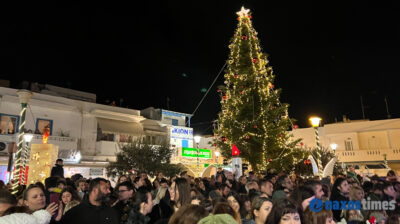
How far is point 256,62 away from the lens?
19.8 m

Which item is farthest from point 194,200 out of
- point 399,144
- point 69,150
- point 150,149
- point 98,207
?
point 399,144

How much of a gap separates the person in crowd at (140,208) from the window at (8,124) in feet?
71.8

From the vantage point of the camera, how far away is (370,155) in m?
31.2

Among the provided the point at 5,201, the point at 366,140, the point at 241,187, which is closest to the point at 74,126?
the point at 241,187

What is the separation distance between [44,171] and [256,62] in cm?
1459

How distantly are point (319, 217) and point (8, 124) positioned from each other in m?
24.2

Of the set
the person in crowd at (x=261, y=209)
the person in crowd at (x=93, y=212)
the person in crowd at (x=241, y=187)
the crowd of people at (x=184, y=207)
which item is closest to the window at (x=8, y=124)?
the crowd of people at (x=184, y=207)

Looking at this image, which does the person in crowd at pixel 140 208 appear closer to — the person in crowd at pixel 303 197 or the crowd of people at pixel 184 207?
the crowd of people at pixel 184 207

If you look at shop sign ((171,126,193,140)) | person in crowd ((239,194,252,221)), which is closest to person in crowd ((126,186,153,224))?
person in crowd ((239,194,252,221))

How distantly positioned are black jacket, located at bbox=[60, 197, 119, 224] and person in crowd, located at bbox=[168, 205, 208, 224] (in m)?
1.70

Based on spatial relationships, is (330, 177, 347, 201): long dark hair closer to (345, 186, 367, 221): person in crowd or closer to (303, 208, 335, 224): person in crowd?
(345, 186, 367, 221): person in crowd

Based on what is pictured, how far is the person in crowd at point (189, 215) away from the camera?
9.13 feet

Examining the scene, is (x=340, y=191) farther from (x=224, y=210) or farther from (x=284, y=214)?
(x=224, y=210)

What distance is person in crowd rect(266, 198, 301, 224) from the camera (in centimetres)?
352
